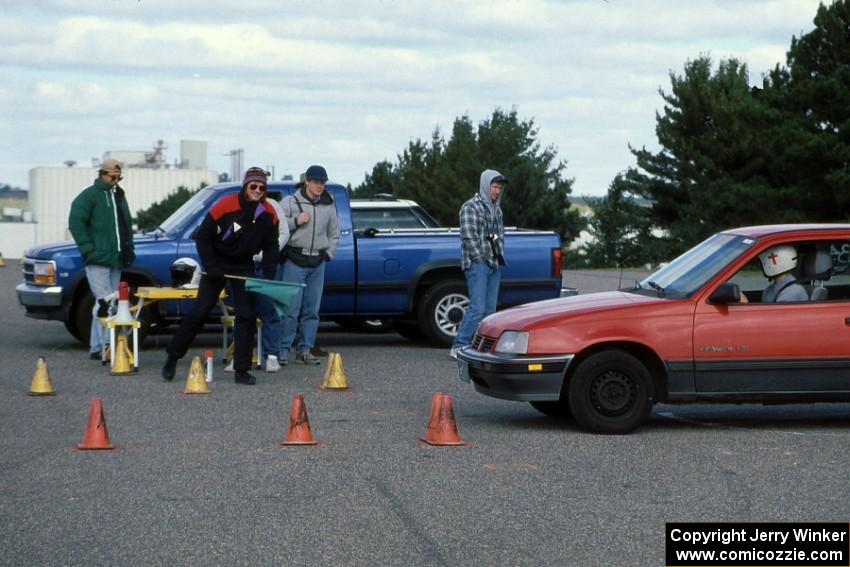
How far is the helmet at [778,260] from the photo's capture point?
10648 millimetres

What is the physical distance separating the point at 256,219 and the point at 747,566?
793cm

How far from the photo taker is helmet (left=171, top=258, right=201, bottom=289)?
588 inches

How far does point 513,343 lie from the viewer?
10.3m

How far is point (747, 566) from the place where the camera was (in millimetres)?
6281

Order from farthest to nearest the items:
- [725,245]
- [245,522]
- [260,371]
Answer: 1. [260,371]
2. [725,245]
3. [245,522]

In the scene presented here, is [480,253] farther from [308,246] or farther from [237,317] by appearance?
[237,317]

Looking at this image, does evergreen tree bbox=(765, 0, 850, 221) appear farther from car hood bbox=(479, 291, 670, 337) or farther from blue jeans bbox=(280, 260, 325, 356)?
car hood bbox=(479, 291, 670, 337)

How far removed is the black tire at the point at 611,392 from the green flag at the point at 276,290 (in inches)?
161

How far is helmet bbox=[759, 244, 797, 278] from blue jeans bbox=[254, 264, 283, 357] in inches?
206

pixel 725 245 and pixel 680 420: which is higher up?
pixel 725 245

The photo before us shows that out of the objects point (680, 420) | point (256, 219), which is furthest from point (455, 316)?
point (680, 420)

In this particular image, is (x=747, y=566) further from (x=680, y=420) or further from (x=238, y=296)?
(x=238, y=296)

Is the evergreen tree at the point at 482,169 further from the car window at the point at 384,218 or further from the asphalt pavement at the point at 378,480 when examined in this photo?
the asphalt pavement at the point at 378,480

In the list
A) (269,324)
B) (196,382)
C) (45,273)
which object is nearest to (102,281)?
(269,324)
